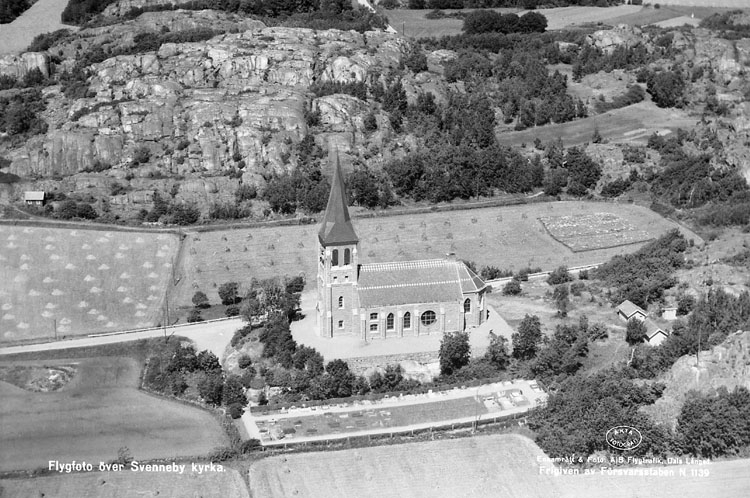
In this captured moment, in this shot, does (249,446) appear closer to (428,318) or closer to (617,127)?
(428,318)

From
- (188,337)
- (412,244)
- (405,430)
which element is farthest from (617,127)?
(405,430)

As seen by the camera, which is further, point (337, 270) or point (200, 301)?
point (200, 301)

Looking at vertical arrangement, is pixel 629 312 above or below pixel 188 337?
above

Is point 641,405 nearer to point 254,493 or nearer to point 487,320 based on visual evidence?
point 487,320

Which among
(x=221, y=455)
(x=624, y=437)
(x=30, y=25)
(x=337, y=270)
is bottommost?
(x=221, y=455)

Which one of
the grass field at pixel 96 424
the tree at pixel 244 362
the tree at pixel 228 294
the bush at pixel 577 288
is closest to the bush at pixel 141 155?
the tree at pixel 228 294

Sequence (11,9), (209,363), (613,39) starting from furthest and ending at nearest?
(613,39), (11,9), (209,363)

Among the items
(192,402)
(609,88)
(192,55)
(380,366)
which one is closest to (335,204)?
(380,366)
